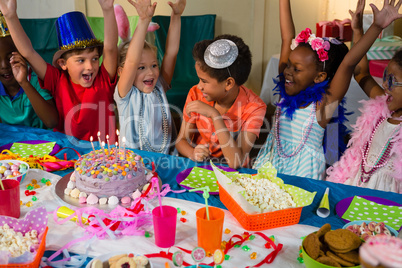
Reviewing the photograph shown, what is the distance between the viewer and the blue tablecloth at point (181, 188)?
136 cm

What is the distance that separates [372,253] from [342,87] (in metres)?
1.60

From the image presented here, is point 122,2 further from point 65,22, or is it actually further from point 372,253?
point 372,253

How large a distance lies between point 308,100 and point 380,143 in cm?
44

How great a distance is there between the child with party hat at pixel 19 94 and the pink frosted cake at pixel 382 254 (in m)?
2.11

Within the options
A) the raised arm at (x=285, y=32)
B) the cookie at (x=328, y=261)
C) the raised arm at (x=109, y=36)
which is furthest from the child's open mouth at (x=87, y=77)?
the cookie at (x=328, y=261)

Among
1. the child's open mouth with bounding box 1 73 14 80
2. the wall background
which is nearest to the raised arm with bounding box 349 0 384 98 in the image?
the child's open mouth with bounding box 1 73 14 80

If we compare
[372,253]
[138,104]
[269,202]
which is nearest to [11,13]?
[138,104]

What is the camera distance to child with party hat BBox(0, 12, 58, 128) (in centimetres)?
226

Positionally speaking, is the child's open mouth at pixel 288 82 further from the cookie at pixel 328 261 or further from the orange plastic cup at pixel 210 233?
the cookie at pixel 328 261

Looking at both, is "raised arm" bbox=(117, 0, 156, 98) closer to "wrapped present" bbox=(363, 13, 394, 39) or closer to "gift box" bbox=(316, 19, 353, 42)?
"gift box" bbox=(316, 19, 353, 42)

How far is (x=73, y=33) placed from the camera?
2.17m

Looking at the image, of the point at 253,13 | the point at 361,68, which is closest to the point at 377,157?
the point at 361,68

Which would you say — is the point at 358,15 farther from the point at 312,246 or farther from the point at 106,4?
the point at 312,246

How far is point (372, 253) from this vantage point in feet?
1.98
